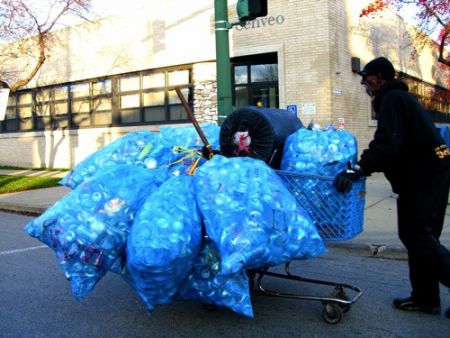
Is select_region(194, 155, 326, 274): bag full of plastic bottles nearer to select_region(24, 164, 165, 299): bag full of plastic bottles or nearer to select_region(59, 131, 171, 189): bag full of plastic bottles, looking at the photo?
select_region(24, 164, 165, 299): bag full of plastic bottles

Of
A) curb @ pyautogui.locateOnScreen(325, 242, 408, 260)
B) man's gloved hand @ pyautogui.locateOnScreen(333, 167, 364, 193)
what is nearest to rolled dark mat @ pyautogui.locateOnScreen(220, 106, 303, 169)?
man's gloved hand @ pyautogui.locateOnScreen(333, 167, 364, 193)

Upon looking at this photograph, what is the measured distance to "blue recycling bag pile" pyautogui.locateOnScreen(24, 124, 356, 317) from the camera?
10.0 feet

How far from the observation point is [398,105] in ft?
11.8

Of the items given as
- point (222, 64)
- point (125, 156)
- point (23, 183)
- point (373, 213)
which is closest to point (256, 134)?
point (125, 156)

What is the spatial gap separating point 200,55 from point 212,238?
12352 millimetres

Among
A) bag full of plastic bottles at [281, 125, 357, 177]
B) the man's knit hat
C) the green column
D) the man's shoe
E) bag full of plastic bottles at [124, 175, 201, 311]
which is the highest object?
the green column

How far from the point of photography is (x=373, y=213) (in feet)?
27.4

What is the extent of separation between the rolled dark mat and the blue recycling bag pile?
32 centimetres

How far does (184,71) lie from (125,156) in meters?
11.8

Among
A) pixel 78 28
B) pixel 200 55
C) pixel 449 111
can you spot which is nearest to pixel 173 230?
pixel 200 55

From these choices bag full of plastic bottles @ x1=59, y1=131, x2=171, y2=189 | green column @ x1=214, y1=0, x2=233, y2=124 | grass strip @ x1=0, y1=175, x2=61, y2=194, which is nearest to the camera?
bag full of plastic bottles @ x1=59, y1=131, x2=171, y2=189

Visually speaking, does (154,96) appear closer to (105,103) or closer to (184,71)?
(184,71)

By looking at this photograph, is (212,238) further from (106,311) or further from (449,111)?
(449,111)

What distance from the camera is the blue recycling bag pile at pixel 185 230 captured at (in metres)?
3.05
